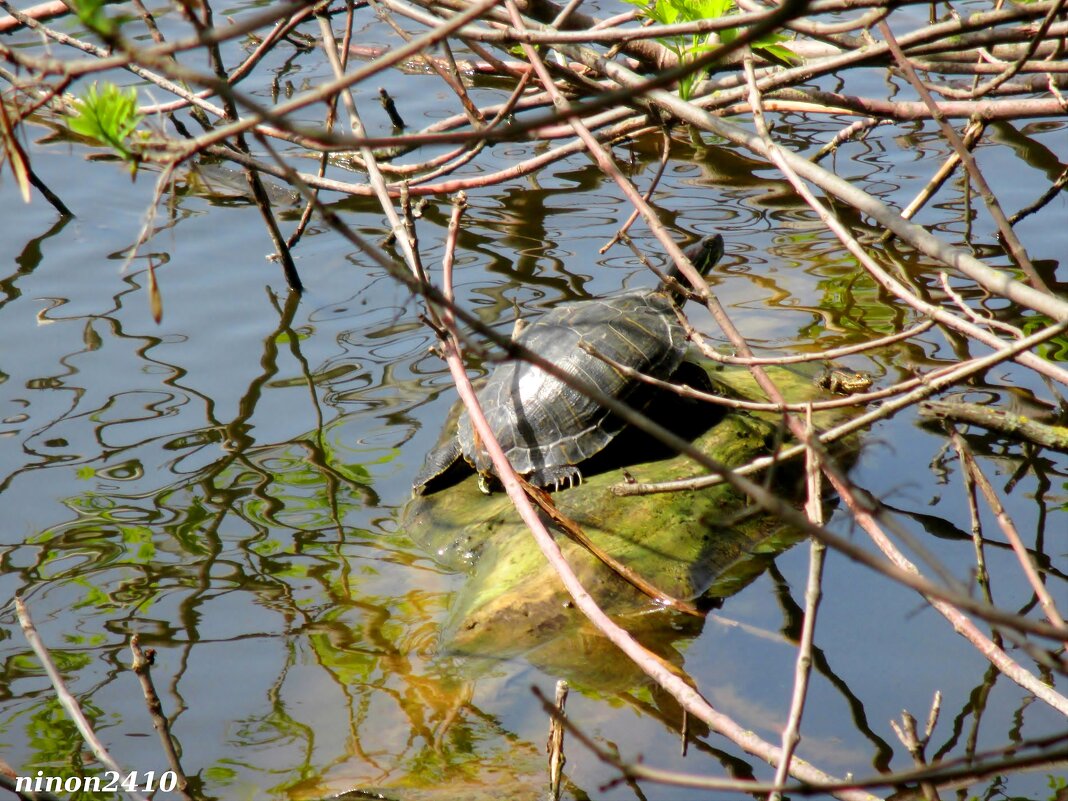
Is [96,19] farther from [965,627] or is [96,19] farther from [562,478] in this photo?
[562,478]

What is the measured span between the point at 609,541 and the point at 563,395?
3.22ft

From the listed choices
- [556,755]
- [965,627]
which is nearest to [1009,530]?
[965,627]

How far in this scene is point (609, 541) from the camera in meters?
3.80

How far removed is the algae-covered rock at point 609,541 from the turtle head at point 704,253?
1.14 m

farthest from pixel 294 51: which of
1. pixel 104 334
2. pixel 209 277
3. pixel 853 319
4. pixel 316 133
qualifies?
pixel 316 133

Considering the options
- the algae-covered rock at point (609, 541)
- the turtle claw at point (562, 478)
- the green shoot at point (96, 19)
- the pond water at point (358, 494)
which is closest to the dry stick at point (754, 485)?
the pond water at point (358, 494)

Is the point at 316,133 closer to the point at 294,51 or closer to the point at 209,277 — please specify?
the point at 209,277

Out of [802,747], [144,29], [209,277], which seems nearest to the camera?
[802,747]

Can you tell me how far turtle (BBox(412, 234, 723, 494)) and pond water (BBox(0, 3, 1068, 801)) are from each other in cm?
44

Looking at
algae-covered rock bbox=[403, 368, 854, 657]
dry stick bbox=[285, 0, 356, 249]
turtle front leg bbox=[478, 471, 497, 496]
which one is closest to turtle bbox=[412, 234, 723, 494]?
turtle front leg bbox=[478, 471, 497, 496]

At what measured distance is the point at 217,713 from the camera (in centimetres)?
327

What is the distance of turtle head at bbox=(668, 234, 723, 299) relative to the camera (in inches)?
214

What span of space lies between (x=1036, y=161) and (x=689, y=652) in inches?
209

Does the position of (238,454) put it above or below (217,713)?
above
